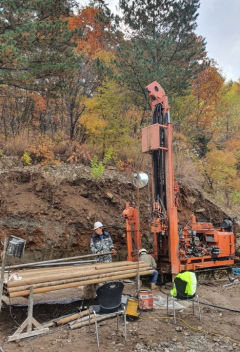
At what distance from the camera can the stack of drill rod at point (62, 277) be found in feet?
16.3

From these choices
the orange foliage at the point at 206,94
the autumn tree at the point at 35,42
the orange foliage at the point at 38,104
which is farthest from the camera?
the orange foliage at the point at 206,94

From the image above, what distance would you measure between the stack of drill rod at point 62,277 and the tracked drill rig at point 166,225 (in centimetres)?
158

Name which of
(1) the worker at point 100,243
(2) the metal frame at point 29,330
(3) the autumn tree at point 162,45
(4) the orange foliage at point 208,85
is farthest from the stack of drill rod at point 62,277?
(4) the orange foliage at point 208,85

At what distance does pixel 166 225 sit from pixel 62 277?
3619mm

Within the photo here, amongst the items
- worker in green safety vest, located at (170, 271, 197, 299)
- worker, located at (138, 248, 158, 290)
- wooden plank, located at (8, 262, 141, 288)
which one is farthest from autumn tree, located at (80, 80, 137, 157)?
worker in green safety vest, located at (170, 271, 197, 299)

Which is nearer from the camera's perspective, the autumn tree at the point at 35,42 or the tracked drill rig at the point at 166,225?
the tracked drill rig at the point at 166,225

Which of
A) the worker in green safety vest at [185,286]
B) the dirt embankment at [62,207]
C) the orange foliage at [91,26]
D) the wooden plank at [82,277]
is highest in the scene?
the orange foliage at [91,26]

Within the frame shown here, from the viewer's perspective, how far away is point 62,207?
1030 cm

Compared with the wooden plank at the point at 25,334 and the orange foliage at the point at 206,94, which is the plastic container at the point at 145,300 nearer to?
the wooden plank at the point at 25,334

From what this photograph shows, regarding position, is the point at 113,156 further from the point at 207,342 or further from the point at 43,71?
the point at 207,342

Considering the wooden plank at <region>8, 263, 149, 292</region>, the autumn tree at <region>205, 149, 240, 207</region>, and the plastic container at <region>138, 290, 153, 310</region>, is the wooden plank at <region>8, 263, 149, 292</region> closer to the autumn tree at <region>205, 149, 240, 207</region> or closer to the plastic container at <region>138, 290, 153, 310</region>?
the plastic container at <region>138, 290, 153, 310</region>

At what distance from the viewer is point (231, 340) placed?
→ 5090 millimetres

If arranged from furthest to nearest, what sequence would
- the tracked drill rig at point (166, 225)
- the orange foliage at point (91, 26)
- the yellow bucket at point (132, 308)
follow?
the orange foliage at point (91, 26) → the tracked drill rig at point (166, 225) → the yellow bucket at point (132, 308)

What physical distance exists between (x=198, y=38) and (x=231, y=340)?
52.2 ft
